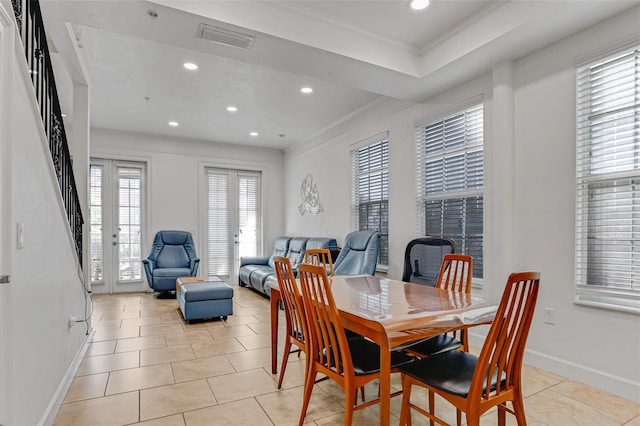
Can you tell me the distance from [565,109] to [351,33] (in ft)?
6.05

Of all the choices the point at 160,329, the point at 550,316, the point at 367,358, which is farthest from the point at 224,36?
the point at 550,316

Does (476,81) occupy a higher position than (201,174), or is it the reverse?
(476,81)

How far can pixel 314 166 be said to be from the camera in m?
6.45

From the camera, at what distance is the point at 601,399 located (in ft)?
7.75

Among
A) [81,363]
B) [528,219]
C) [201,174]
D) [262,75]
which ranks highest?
[262,75]

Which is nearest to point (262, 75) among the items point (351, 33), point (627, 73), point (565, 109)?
point (351, 33)

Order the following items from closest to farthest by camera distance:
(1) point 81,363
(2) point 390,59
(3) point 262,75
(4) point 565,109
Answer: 1. (4) point 565,109
2. (1) point 81,363
3. (2) point 390,59
4. (3) point 262,75

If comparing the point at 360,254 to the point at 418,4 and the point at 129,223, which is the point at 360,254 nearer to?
the point at 418,4

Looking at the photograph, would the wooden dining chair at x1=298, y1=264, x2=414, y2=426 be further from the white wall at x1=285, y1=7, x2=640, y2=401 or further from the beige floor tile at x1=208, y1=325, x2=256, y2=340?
the beige floor tile at x1=208, y1=325, x2=256, y2=340

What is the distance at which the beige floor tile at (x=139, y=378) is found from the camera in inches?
99.1

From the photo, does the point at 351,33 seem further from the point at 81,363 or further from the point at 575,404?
the point at 81,363

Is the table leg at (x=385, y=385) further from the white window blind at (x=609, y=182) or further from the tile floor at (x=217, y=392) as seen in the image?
the white window blind at (x=609, y=182)

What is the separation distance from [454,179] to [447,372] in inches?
99.1

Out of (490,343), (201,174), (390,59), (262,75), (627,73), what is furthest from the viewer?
(201,174)
